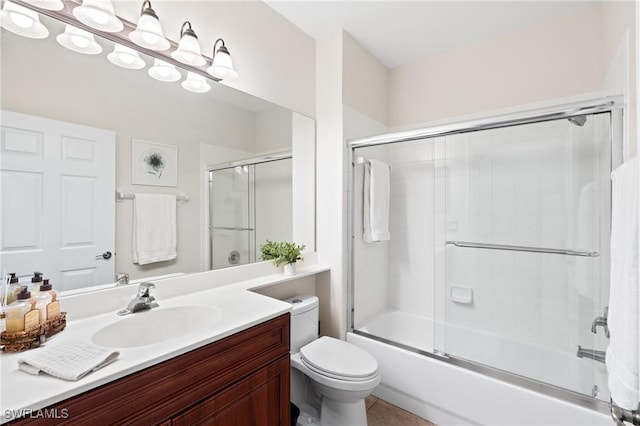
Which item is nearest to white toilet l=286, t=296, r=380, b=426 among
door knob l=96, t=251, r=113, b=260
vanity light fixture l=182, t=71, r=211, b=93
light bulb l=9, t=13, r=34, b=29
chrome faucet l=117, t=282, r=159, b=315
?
chrome faucet l=117, t=282, r=159, b=315

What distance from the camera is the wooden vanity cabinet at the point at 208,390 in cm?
73

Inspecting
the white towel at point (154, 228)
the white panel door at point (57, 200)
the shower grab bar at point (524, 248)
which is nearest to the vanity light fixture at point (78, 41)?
the white panel door at point (57, 200)

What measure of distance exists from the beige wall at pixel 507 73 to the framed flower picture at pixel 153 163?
197cm

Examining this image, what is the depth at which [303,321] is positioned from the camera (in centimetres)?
179

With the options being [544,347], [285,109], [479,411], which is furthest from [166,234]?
[544,347]

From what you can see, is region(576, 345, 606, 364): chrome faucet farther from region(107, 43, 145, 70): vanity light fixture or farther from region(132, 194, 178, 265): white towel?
region(107, 43, 145, 70): vanity light fixture

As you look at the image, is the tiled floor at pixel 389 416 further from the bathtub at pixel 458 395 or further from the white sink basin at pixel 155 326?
the white sink basin at pixel 155 326

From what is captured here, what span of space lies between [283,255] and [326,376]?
2.39 feet

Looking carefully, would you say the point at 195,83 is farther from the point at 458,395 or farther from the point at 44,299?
the point at 458,395

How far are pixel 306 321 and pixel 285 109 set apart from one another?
141 centimetres

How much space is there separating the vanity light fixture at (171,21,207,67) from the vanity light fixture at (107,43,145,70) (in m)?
0.16

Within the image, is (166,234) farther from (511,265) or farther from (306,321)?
(511,265)

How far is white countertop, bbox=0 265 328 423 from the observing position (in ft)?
2.12

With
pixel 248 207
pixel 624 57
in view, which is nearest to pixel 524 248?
pixel 624 57
